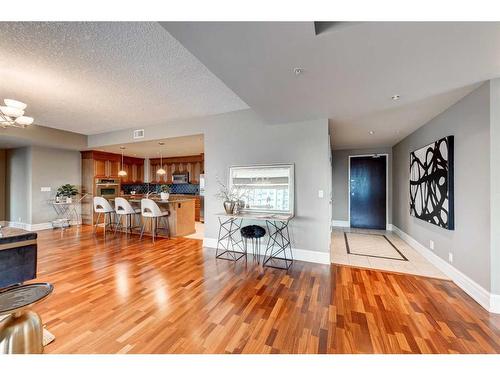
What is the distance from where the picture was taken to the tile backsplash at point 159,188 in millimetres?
8258

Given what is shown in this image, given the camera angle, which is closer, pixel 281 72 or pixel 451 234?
pixel 281 72

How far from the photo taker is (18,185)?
608cm

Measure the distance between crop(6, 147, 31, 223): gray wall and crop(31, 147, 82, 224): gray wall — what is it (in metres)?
0.13

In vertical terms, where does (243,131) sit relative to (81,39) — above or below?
below

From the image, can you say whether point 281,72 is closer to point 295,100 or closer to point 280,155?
point 295,100

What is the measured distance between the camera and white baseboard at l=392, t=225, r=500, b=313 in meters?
2.06

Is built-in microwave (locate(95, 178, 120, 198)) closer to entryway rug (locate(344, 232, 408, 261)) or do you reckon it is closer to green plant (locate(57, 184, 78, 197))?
green plant (locate(57, 184, 78, 197))

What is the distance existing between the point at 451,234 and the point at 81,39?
474 centimetres

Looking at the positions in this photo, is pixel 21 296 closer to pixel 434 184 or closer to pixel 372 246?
pixel 434 184

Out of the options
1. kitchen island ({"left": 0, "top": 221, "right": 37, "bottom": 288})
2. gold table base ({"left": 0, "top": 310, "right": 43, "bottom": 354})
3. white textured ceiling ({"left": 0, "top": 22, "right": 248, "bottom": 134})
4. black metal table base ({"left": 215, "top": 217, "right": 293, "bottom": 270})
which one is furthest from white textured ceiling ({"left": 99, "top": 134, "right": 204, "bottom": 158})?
gold table base ({"left": 0, "top": 310, "right": 43, "bottom": 354})

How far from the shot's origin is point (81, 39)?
6.52 ft

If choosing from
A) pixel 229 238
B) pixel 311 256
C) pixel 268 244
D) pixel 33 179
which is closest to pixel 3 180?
pixel 33 179
